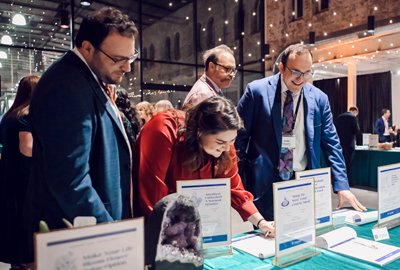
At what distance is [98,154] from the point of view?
987mm

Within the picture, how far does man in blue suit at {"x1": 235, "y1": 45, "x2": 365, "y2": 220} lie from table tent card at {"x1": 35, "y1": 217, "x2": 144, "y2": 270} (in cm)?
100

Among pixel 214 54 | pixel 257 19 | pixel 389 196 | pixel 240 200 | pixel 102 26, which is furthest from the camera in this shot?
pixel 257 19

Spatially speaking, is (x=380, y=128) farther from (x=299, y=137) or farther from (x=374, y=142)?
(x=299, y=137)

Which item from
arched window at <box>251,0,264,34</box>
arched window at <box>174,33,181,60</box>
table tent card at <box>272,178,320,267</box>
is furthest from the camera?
arched window at <box>251,0,264,34</box>

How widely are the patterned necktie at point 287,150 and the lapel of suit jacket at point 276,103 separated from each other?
0.05 meters

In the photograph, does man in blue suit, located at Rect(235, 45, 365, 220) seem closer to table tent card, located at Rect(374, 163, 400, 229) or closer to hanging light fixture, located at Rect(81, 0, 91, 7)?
table tent card, located at Rect(374, 163, 400, 229)

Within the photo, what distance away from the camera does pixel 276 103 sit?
63.0 inches

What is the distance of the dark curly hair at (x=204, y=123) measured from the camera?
3.60 feet

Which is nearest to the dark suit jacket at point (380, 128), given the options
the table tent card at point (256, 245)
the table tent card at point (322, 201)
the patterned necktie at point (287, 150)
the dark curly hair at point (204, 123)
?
the patterned necktie at point (287, 150)

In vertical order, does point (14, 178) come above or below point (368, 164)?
above

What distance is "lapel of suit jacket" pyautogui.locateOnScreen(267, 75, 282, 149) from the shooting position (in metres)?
1.56

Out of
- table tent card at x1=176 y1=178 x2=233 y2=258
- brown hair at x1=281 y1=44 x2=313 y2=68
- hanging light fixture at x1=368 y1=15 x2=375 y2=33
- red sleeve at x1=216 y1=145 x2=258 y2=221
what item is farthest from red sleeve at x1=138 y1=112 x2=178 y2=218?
hanging light fixture at x1=368 y1=15 x2=375 y2=33

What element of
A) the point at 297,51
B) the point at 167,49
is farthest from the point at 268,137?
the point at 167,49

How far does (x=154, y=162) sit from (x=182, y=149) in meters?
0.12
